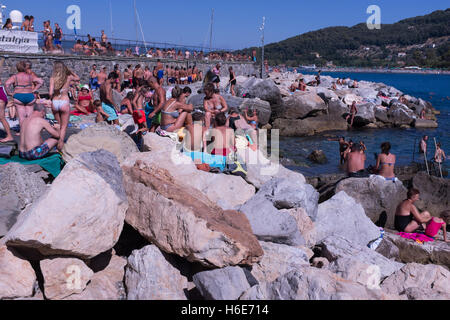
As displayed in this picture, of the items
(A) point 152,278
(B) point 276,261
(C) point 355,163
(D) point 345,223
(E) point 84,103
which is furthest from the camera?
(E) point 84,103

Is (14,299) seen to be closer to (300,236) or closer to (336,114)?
(300,236)

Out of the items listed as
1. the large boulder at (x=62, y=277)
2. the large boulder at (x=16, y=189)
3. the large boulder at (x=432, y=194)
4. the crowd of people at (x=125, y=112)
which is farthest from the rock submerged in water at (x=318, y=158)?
the large boulder at (x=62, y=277)

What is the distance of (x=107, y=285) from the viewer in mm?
3855

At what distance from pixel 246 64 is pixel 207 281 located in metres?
36.9

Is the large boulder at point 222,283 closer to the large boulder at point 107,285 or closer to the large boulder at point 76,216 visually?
the large boulder at point 107,285

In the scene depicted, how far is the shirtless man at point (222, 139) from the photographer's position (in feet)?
23.6

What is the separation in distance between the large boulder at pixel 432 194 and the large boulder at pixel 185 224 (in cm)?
528

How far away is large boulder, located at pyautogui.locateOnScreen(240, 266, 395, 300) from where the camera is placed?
3.29 meters

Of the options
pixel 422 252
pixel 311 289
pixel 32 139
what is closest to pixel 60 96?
pixel 32 139

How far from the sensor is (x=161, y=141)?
20.7 ft

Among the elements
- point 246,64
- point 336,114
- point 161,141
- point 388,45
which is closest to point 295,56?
point 388,45

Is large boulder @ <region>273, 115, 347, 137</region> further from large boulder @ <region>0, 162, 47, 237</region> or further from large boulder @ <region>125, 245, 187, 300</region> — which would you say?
large boulder @ <region>125, 245, 187, 300</region>

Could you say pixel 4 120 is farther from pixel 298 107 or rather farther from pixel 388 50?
pixel 388 50

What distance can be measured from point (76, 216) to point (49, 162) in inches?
95.5
